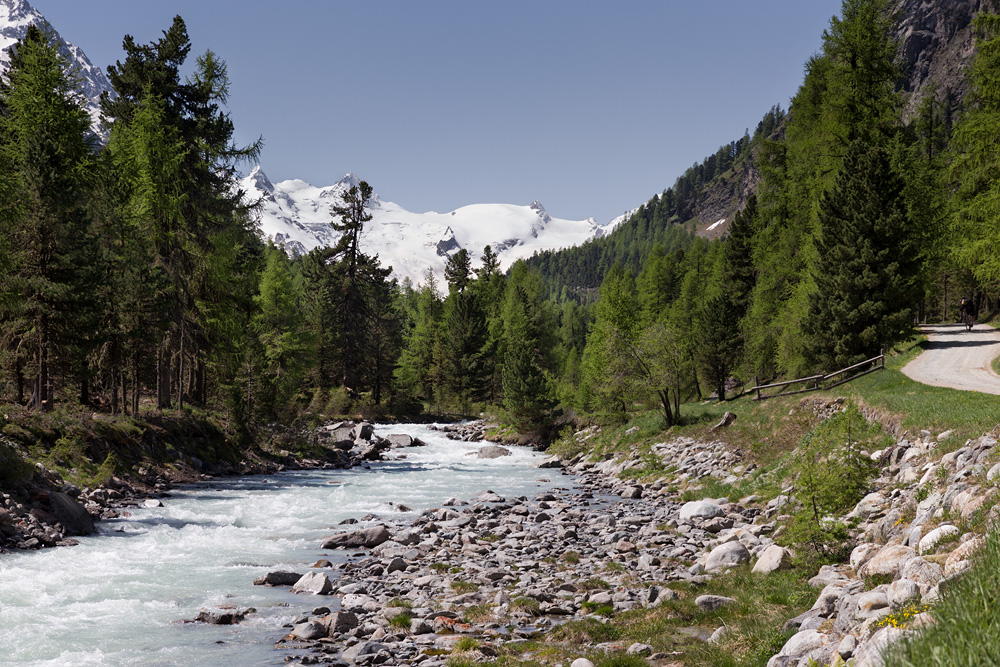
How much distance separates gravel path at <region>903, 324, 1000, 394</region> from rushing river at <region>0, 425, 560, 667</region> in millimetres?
19016

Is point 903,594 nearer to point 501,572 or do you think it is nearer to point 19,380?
point 501,572

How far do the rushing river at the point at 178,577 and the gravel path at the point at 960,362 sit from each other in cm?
1902

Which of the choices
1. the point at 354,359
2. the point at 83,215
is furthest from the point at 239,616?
the point at 354,359

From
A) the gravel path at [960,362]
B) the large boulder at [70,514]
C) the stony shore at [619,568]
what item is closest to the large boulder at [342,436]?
the stony shore at [619,568]

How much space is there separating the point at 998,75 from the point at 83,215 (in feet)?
114

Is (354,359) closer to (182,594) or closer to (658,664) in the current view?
(182,594)

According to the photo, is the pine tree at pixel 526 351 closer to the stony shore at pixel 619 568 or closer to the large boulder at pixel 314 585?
the stony shore at pixel 619 568

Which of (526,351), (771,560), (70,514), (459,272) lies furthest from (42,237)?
(459,272)

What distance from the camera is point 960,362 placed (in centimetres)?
2594

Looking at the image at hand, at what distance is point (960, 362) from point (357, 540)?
1010 inches

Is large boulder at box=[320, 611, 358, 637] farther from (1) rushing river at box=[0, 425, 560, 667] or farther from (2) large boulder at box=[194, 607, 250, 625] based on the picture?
(2) large boulder at box=[194, 607, 250, 625]


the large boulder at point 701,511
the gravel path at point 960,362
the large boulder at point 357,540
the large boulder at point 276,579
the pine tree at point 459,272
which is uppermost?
the pine tree at point 459,272

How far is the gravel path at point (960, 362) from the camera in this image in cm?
2089

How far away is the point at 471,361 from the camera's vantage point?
73.5m
